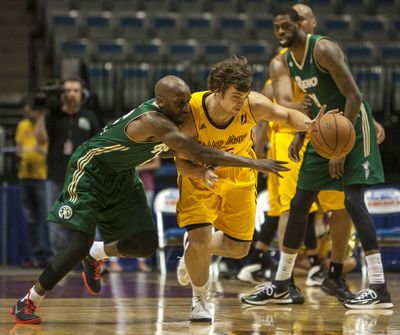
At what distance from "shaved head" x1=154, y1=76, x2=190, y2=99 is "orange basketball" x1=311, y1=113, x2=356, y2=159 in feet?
2.69

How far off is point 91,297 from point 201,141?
194cm

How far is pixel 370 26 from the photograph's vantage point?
1471cm

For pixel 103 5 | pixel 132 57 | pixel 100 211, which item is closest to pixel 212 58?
pixel 132 57

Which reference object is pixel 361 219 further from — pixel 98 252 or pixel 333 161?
pixel 98 252

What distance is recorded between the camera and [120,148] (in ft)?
17.9

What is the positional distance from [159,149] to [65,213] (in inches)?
24.8

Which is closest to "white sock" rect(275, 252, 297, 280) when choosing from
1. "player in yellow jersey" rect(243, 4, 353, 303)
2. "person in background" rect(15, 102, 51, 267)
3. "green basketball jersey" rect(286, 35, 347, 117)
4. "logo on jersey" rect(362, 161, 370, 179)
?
"player in yellow jersey" rect(243, 4, 353, 303)

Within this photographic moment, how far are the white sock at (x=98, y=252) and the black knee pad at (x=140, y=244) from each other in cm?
13

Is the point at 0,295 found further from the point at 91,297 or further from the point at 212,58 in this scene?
the point at 212,58

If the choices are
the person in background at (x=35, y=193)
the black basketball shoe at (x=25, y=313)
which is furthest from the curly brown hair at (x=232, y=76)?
the person in background at (x=35, y=193)

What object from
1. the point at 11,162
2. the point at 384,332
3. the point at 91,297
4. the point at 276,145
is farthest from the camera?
the point at 11,162

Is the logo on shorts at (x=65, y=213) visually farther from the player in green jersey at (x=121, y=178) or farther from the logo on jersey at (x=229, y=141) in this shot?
the logo on jersey at (x=229, y=141)

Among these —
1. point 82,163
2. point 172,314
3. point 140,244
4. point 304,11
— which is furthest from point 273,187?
point 82,163

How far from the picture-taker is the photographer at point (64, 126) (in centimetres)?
912
